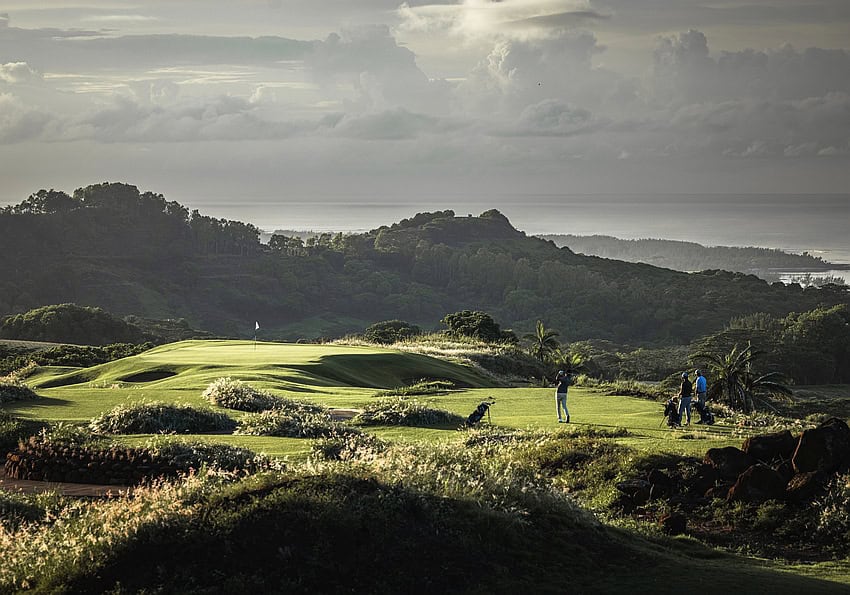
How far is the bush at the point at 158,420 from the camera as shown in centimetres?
1908

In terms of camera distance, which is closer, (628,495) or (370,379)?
(628,495)

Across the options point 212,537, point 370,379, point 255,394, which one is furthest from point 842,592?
point 370,379

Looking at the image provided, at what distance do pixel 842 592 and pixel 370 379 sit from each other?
30.9 metres

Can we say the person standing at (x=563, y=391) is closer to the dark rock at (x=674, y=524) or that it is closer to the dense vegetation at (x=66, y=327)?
the dark rock at (x=674, y=524)

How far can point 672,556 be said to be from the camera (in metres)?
11.5

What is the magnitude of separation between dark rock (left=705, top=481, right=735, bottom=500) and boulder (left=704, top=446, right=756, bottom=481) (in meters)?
0.14

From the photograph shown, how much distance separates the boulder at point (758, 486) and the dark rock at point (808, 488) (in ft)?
0.67

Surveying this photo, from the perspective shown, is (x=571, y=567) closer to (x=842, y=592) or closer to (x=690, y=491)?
(x=842, y=592)

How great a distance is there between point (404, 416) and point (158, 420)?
6.26 metres

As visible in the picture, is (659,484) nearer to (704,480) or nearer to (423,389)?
(704,480)

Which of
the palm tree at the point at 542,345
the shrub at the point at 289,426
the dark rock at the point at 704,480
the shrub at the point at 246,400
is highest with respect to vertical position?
the palm tree at the point at 542,345

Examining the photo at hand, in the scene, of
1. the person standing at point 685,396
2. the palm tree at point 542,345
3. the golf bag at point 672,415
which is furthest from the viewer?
the palm tree at point 542,345

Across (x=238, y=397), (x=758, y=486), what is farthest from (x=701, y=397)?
(x=238, y=397)

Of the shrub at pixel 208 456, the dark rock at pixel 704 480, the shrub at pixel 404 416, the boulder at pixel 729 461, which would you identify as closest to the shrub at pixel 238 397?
the shrub at pixel 404 416
